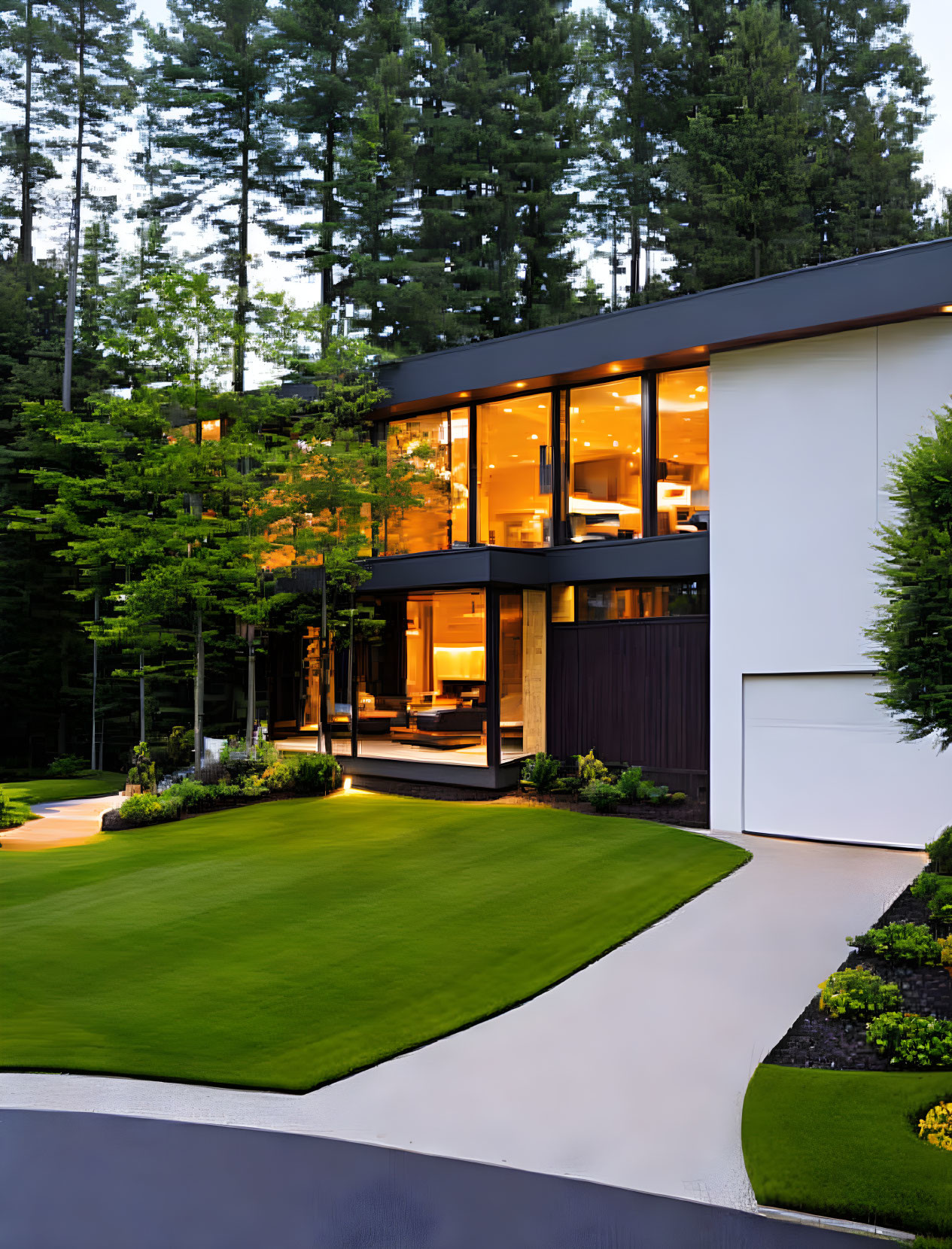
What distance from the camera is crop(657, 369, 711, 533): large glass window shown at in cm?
1442

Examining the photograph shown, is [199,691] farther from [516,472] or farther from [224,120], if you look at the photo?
[224,120]

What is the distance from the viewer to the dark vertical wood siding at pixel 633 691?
1419cm

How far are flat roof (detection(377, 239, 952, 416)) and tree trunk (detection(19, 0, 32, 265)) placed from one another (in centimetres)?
2021

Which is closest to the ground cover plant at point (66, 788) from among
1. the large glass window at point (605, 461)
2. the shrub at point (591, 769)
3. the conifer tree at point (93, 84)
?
the shrub at point (591, 769)

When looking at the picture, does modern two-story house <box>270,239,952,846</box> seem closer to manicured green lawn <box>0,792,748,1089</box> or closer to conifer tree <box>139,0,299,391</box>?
manicured green lawn <box>0,792,748,1089</box>

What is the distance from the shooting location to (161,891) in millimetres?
10133

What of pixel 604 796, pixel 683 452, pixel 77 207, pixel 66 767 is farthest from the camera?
pixel 77 207

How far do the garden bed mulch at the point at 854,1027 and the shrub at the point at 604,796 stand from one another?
6636 millimetres

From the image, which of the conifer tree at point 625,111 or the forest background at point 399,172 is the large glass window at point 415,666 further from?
A: the conifer tree at point 625,111

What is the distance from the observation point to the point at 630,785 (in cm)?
1427

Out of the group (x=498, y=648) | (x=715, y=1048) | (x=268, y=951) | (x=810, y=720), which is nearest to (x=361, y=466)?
(x=498, y=648)

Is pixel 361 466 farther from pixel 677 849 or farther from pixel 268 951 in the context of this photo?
pixel 268 951

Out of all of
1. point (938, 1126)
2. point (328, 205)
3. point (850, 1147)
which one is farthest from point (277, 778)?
point (328, 205)

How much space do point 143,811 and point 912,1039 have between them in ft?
37.3
